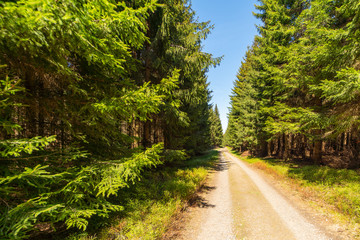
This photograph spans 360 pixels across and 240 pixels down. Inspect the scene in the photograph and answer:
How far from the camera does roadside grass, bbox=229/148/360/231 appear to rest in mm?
5275

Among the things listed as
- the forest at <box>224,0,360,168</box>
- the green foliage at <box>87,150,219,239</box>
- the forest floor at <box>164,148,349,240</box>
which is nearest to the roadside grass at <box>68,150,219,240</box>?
the green foliage at <box>87,150,219,239</box>

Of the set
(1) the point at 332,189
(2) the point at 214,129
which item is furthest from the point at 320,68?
(2) the point at 214,129

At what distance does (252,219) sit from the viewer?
209 inches

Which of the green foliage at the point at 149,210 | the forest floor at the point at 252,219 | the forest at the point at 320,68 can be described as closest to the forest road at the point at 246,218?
the forest floor at the point at 252,219

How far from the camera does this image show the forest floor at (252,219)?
4.44m

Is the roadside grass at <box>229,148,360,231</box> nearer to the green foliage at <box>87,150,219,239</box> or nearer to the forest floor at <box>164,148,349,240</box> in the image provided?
the forest floor at <box>164,148,349,240</box>

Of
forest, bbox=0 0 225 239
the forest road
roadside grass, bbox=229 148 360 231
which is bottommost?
the forest road

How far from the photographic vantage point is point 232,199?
23.6ft

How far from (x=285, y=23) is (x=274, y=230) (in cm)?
1771

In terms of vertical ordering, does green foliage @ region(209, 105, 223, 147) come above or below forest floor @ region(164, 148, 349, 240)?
above

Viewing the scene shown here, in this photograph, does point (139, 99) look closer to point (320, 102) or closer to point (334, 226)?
point (334, 226)

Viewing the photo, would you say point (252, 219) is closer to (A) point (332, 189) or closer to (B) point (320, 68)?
(A) point (332, 189)

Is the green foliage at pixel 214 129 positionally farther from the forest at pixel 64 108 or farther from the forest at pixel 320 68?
the forest at pixel 64 108

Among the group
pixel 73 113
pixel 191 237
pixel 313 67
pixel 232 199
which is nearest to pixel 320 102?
pixel 313 67
